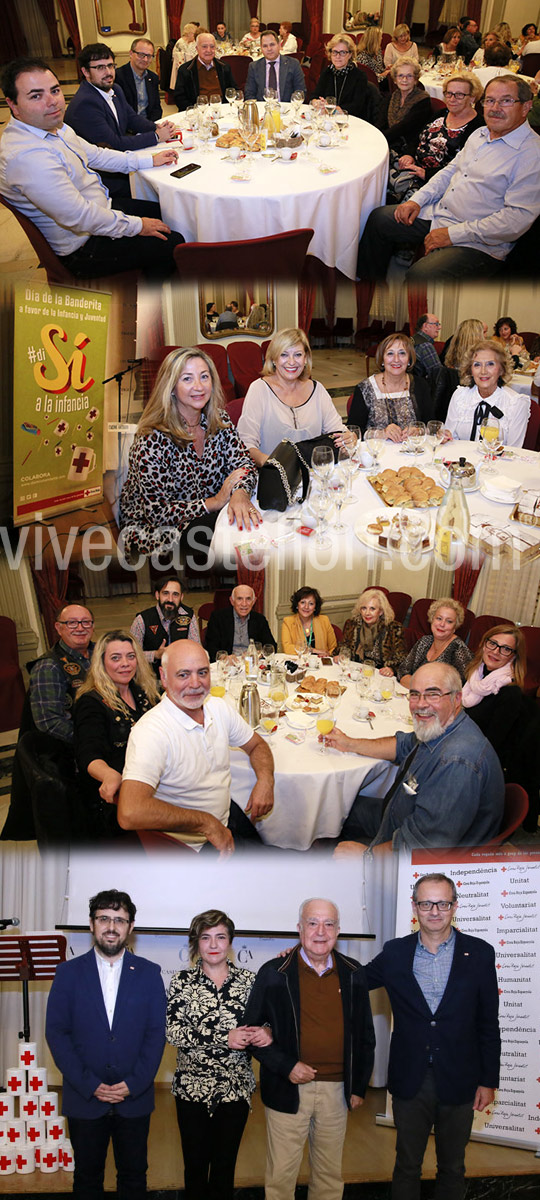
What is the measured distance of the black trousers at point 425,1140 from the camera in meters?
2.82

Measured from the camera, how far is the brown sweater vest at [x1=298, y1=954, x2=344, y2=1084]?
2.79 m

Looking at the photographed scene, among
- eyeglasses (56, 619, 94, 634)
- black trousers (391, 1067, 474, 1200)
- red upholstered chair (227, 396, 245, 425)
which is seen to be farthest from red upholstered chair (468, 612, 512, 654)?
black trousers (391, 1067, 474, 1200)

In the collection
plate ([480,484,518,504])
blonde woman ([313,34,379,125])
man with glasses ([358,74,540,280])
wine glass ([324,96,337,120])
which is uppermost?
blonde woman ([313,34,379,125])

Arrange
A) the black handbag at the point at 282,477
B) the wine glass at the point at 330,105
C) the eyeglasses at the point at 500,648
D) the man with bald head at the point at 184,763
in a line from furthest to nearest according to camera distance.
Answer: the wine glass at the point at 330,105 → the black handbag at the point at 282,477 → the eyeglasses at the point at 500,648 → the man with bald head at the point at 184,763

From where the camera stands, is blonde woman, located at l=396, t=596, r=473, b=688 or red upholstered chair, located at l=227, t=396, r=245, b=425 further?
red upholstered chair, located at l=227, t=396, r=245, b=425

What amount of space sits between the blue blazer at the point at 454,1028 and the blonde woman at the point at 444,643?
1.47 meters

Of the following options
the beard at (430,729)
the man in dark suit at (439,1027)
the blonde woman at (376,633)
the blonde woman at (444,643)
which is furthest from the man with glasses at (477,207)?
the man in dark suit at (439,1027)

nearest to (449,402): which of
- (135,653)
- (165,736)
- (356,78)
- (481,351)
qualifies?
(481,351)

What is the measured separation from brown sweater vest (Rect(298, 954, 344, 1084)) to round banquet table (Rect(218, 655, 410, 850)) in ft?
2.94

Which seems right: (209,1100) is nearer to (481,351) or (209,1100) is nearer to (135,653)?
(135,653)

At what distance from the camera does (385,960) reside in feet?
9.37

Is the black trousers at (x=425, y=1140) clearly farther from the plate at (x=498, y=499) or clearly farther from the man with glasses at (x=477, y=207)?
the man with glasses at (x=477, y=207)

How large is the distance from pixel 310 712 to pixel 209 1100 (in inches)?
58.7

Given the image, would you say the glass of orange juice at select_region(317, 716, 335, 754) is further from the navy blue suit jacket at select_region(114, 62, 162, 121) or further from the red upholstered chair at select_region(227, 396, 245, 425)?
the navy blue suit jacket at select_region(114, 62, 162, 121)
